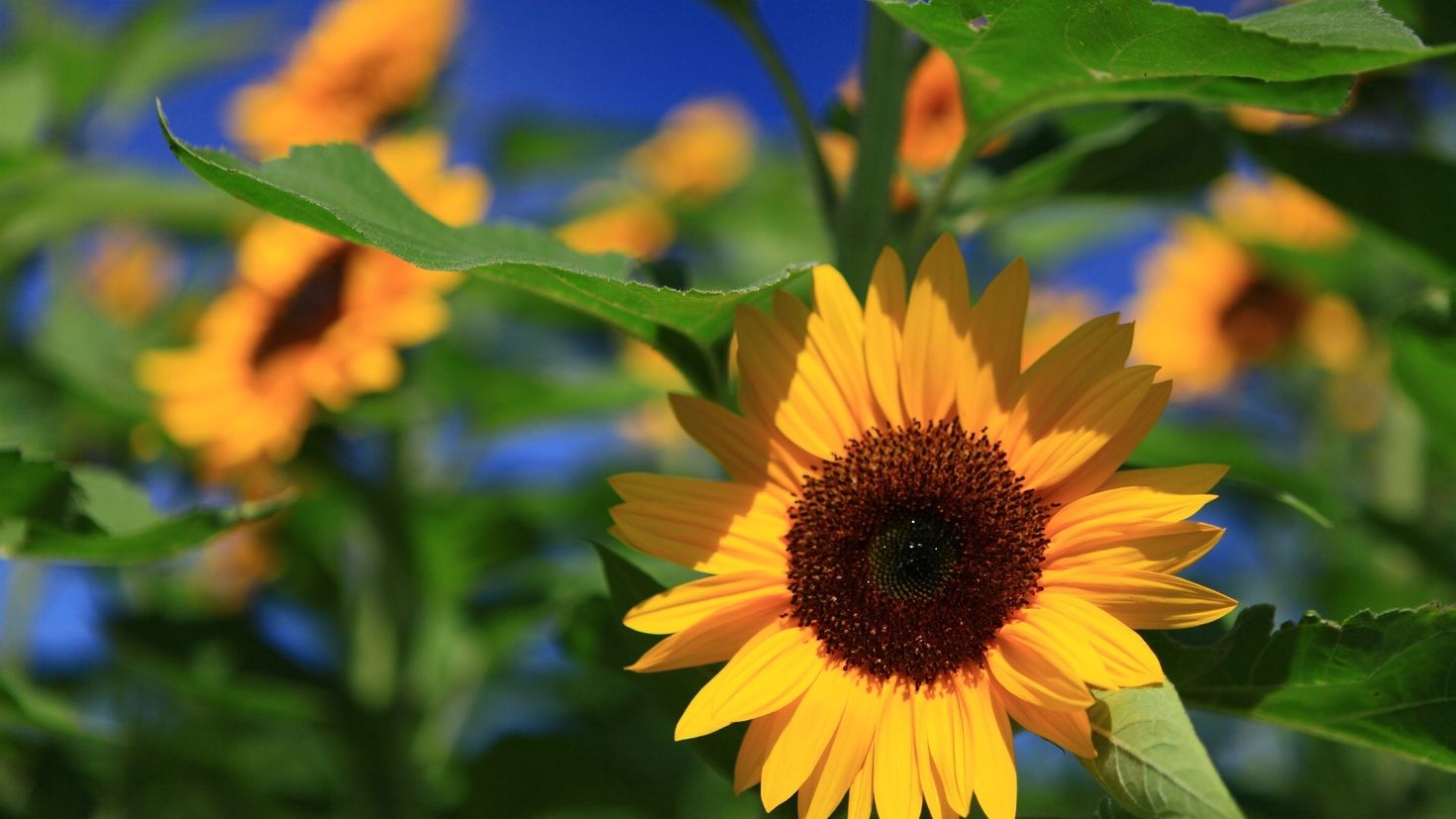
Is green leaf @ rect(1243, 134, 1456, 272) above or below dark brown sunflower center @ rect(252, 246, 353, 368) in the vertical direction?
above

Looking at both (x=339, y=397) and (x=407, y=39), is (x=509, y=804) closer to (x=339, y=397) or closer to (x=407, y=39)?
(x=339, y=397)

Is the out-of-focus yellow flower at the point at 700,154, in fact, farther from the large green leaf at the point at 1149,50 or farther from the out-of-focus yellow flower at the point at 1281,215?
the large green leaf at the point at 1149,50

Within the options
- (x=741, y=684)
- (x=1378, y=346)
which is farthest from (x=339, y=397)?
(x=1378, y=346)

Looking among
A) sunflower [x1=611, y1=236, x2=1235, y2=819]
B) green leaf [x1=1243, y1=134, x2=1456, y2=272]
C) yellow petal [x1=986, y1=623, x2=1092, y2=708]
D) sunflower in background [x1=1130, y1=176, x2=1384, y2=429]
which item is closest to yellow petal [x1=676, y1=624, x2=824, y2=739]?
sunflower [x1=611, y1=236, x2=1235, y2=819]

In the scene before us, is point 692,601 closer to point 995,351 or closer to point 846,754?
point 846,754

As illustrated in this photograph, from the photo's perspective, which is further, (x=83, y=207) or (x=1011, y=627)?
(x=83, y=207)

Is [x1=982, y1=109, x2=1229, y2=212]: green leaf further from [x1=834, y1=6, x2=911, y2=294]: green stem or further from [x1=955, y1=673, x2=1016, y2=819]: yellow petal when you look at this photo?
[x1=955, y1=673, x2=1016, y2=819]: yellow petal

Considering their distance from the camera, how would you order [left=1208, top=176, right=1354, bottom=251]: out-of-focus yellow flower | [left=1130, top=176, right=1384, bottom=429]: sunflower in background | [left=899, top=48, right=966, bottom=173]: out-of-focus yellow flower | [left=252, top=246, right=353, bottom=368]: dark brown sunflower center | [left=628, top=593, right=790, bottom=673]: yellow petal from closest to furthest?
[left=628, top=593, right=790, bottom=673]: yellow petal < [left=899, top=48, right=966, bottom=173]: out-of-focus yellow flower < [left=252, top=246, right=353, bottom=368]: dark brown sunflower center < [left=1208, top=176, right=1354, bottom=251]: out-of-focus yellow flower < [left=1130, top=176, right=1384, bottom=429]: sunflower in background

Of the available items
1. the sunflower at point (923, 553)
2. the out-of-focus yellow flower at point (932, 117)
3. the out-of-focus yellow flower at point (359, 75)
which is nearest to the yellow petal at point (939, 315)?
the sunflower at point (923, 553)
